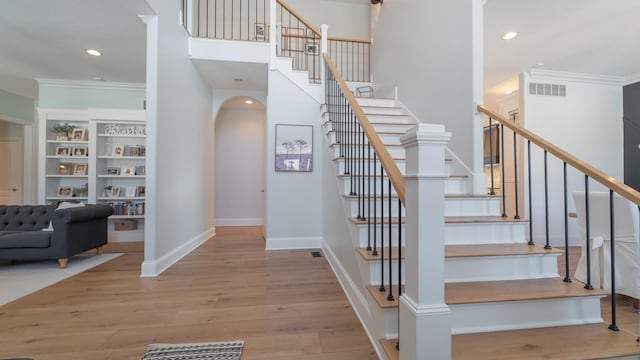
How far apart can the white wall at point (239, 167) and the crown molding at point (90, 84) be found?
169cm

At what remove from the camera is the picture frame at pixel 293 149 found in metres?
3.91

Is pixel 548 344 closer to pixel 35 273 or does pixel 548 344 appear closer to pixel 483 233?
pixel 483 233

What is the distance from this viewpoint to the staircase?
5.07 feet

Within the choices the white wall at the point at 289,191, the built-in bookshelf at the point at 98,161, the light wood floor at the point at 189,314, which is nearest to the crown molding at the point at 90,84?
the built-in bookshelf at the point at 98,161

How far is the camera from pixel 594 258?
7.52 ft

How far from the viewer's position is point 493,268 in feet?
6.17

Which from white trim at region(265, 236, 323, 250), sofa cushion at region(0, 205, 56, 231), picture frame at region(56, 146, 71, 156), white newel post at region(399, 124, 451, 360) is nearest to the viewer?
white newel post at region(399, 124, 451, 360)

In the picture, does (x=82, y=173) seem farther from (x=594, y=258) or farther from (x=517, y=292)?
(x=594, y=258)

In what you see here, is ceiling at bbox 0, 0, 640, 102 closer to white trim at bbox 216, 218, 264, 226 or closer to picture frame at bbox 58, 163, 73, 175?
picture frame at bbox 58, 163, 73, 175

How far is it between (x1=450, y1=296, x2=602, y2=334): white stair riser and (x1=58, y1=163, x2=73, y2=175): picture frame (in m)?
6.00

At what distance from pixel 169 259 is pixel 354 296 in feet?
7.28

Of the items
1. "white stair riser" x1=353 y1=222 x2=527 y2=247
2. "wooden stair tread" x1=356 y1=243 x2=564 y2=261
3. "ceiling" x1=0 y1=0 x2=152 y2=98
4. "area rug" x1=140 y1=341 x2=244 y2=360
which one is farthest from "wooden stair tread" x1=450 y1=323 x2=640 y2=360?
"ceiling" x1=0 y1=0 x2=152 y2=98

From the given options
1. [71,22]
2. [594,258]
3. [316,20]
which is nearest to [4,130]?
[71,22]

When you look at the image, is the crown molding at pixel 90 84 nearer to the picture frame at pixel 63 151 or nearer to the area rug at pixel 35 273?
the picture frame at pixel 63 151
